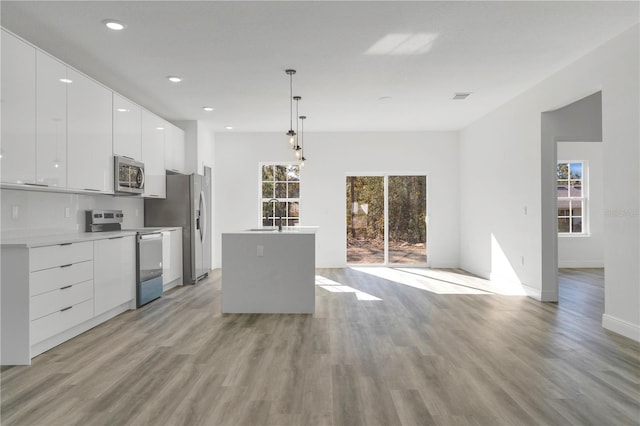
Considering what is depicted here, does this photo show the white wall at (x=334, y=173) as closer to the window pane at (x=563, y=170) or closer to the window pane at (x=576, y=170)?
the window pane at (x=563, y=170)

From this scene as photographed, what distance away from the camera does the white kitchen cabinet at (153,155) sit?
5.50 meters

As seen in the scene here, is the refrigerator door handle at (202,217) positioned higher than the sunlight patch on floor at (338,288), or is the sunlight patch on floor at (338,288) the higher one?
the refrigerator door handle at (202,217)

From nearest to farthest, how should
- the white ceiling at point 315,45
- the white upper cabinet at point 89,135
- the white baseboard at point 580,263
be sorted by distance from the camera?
1. the white ceiling at point 315,45
2. the white upper cabinet at point 89,135
3. the white baseboard at point 580,263

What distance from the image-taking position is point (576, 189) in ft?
26.5

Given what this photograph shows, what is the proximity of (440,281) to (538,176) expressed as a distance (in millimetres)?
2283

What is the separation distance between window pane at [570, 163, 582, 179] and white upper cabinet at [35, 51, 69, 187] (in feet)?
27.8

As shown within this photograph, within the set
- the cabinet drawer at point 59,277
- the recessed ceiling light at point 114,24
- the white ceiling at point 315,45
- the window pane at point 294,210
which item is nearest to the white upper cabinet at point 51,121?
the white ceiling at point 315,45

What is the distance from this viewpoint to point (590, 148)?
313 inches

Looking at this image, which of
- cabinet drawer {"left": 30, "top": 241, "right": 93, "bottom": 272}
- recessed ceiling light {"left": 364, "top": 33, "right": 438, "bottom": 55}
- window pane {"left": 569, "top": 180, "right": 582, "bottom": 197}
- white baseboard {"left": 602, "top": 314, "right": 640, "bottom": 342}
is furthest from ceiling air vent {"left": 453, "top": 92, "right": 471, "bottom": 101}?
cabinet drawer {"left": 30, "top": 241, "right": 93, "bottom": 272}

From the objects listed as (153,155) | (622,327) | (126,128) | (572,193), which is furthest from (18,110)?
(572,193)

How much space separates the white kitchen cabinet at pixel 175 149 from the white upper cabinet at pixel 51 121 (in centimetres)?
255

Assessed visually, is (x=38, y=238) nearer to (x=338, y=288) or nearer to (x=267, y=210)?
(x=338, y=288)

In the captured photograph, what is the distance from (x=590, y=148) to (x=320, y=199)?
17.5 feet

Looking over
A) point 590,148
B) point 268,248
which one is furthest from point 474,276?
point 268,248
